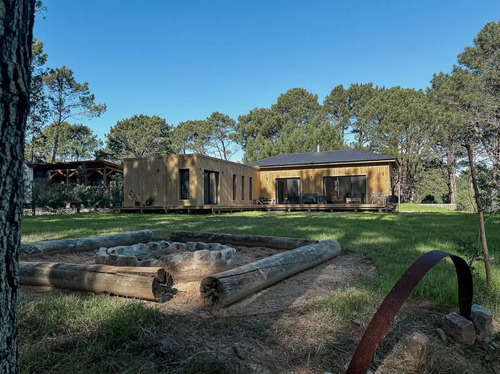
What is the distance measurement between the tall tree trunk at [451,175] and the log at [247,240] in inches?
1175

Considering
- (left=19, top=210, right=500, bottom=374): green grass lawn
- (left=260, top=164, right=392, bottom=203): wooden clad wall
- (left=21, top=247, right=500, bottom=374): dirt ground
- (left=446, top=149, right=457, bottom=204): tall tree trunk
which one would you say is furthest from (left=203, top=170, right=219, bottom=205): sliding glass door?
(left=446, top=149, right=457, bottom=204): tall tree trunk

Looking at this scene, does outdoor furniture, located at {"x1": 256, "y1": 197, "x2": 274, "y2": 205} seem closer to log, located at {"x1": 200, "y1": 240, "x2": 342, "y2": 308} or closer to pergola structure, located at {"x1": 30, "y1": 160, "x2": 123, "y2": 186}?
pergola structure, located at {"x1": 30, "y1": 160, "x2": 123, "y2": 186}

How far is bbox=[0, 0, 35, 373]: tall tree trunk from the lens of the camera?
3.53 feet

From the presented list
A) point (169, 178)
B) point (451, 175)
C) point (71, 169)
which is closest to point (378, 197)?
point (169, 178)

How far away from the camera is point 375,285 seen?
3.02m

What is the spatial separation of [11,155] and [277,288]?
8.37ft

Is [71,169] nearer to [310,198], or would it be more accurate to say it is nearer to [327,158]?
[310,198]

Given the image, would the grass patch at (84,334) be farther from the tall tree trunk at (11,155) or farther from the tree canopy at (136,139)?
the tree canopy at (136,139)

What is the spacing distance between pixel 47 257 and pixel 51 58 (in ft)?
89.8

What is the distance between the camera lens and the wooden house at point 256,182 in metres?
16.1

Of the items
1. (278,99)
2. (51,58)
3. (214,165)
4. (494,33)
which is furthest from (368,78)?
(51,58)

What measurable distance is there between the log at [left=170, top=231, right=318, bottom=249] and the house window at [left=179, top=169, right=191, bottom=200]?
10.6 m

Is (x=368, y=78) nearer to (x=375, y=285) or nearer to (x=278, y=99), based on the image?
(x=278, y=99)

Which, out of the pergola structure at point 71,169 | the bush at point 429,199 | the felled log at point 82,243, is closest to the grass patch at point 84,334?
the felled log at point 82,243
